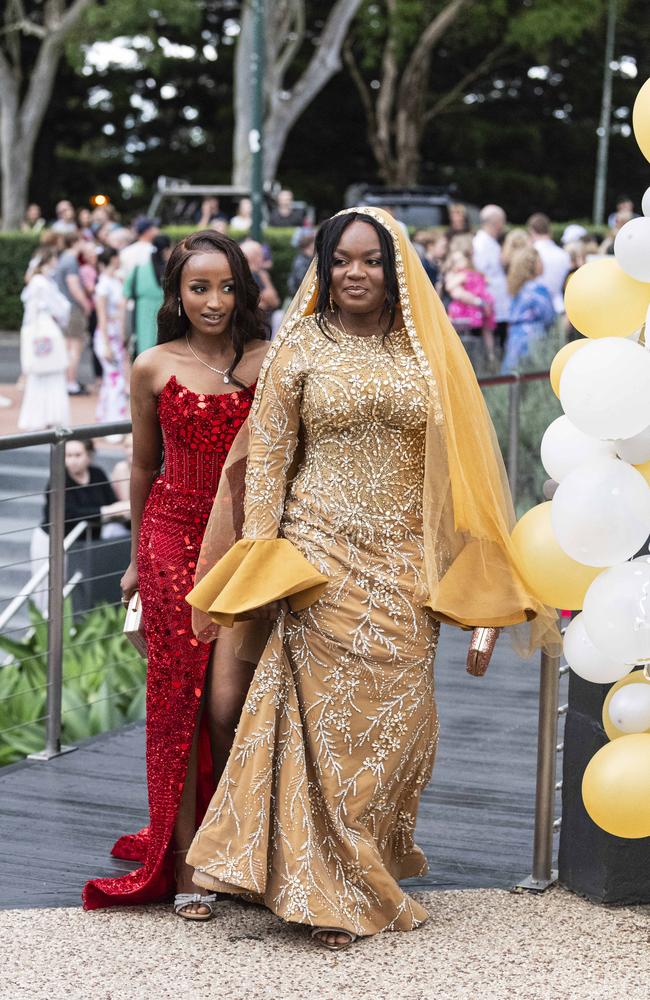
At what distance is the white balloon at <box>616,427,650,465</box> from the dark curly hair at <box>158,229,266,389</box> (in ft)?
3.99

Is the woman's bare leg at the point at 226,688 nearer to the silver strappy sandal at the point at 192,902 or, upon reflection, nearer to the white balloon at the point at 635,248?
the silver strappy sandal at the point at 192,902

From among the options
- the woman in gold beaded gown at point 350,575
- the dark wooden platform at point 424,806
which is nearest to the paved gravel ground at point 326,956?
the woman in gold beaded gown at point 350,575

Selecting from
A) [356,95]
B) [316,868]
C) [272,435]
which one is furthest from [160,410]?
[356,95]

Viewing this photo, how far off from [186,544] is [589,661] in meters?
1.23

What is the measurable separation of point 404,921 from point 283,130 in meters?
25.4

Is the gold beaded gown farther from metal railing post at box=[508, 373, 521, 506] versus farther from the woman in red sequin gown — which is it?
metal railing post at box=[508, 373, 521, 506]

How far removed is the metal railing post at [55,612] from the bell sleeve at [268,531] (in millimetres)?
1975

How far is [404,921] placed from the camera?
4.26 meters

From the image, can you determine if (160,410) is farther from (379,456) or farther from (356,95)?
(356,95)

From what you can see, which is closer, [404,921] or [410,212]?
[404,921]

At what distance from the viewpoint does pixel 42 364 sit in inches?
559

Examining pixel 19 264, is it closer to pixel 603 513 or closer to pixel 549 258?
pixel 549 258

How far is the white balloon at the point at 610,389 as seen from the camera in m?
3.58

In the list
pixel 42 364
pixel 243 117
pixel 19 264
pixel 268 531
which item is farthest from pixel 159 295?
pixel 243 117
